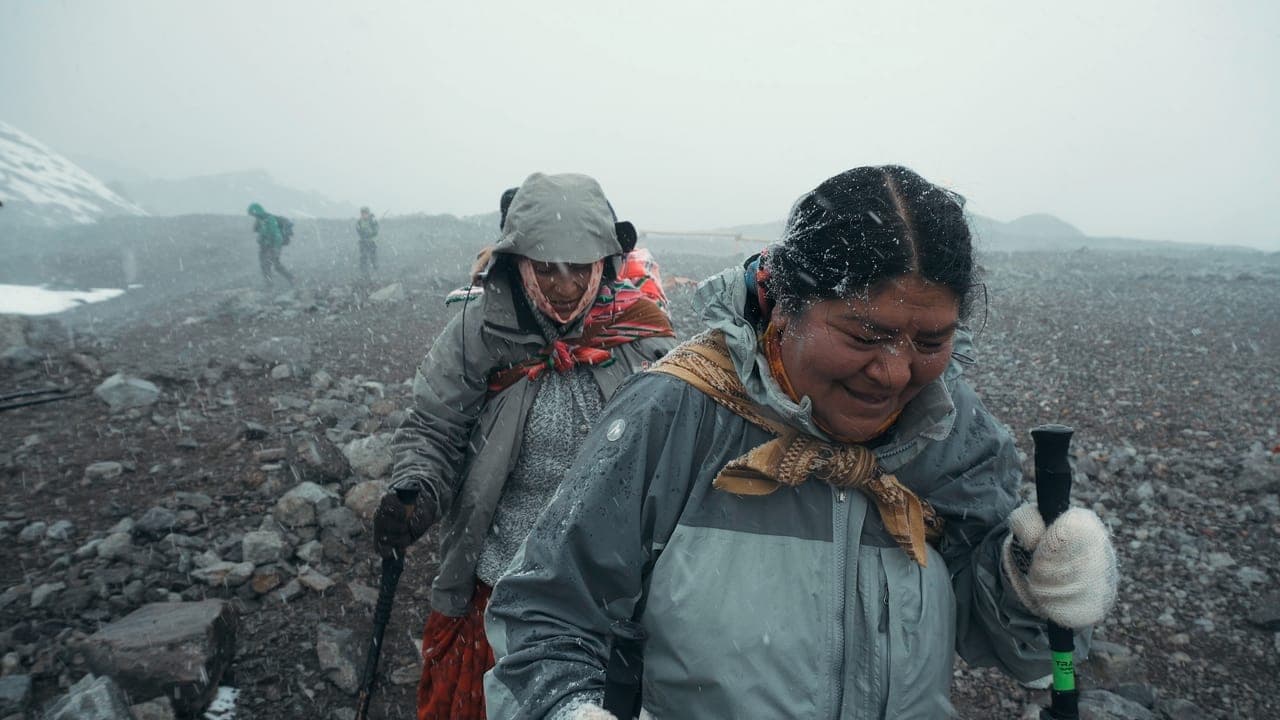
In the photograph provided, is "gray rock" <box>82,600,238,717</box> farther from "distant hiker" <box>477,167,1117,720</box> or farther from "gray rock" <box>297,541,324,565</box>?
"distant hiker" <box>477,167,1117,720</box>

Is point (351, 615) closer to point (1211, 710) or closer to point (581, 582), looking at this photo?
point (581, 582)

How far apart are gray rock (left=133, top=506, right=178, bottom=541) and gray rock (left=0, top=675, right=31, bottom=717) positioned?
1213mm

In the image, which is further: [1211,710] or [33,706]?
[1211,710]

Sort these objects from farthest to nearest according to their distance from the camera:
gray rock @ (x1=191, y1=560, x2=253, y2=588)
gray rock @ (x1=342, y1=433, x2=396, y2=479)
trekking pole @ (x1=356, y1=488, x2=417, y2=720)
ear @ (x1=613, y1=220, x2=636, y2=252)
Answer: gray rock @ (x1=342, y1=433, x2=396, y2=479), gray rock @ (x1=191, y1=560, x2=253, y2=588), ear @ (x1=613, y1=220, x2=636, y2=252), trekking pole @ (x1=356, y1=488, x2=417, y2=720)

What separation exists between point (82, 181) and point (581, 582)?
56.4m

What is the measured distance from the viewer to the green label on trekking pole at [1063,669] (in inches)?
60.5

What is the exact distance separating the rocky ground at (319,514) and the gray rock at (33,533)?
2 centimetres

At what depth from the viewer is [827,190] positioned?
51.4 inches

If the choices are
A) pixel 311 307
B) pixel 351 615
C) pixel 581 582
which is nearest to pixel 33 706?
pixel 351 615

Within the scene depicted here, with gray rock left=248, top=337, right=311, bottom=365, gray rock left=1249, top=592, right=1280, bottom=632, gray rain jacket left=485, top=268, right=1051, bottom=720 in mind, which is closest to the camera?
gray rain jacket left=485, top=268, right=1051, bottom=720

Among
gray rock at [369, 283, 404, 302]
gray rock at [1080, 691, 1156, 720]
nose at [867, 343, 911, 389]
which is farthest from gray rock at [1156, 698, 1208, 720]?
gray rock at [369, 283, 404, 302]

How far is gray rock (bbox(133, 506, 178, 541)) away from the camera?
4152 mm

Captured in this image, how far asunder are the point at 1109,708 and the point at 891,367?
2922mm

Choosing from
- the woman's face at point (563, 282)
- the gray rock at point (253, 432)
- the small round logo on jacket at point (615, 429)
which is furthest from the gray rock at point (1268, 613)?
the gray rock at point (253, 432)
